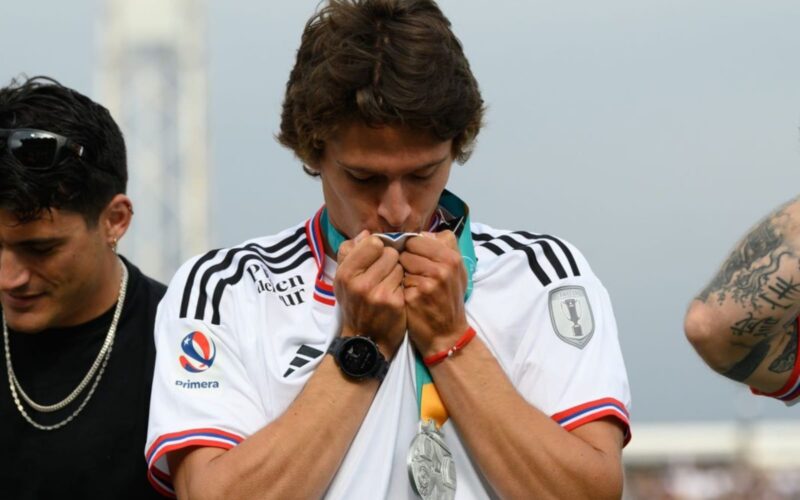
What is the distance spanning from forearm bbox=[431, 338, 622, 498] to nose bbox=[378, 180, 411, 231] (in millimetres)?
415

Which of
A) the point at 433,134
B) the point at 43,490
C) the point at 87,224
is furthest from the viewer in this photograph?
the point at 87,224

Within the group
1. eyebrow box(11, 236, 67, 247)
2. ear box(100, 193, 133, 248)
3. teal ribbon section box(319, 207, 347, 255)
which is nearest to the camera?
teal ribbon section box(319, 207, 347, 255)

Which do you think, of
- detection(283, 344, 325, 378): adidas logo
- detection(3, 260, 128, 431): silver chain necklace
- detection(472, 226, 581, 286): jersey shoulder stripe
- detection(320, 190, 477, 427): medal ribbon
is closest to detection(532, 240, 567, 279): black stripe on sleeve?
detection(472, 226, 581, 286): jersey shoulder stripe

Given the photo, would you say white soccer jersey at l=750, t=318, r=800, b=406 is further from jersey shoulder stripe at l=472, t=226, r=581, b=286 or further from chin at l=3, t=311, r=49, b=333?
chin at l=3, t=311, r=49, b=333

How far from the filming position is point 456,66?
4355mm

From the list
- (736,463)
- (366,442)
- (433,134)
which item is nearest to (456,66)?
(433,134)

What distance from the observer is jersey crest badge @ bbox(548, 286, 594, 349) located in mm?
4195

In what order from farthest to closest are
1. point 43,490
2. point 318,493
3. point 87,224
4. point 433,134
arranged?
point 87,224 < point 43,490 < point 433,134 < point 318,493

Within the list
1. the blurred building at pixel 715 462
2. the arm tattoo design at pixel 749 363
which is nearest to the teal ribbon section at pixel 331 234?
the arm tattoo design at pixel 749 363

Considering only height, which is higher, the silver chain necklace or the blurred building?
the silver chain necklace

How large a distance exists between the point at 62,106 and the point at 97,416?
40.5 inches

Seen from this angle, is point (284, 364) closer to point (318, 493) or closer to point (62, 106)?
point (318, 493)

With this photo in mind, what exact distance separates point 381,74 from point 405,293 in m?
0.60

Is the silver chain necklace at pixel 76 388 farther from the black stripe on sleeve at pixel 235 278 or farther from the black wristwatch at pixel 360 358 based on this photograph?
the black wristwatch at pixel 360 358
